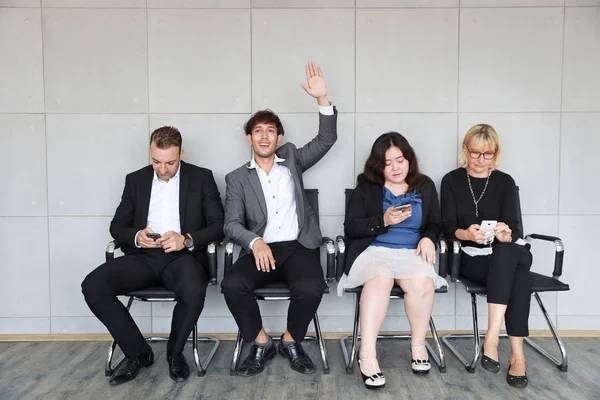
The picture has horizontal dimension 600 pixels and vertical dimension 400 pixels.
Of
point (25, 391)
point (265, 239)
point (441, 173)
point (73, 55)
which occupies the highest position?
point (73, 55)

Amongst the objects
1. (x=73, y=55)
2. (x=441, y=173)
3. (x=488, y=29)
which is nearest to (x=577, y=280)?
(x=441, y=173)

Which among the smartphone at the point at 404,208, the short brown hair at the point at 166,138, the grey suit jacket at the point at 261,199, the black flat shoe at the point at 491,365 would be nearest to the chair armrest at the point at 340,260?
the grey suit jacket at the point at 261,199

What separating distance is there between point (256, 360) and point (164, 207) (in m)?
1.17

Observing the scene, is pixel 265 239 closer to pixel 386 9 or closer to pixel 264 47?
pixel 264 47

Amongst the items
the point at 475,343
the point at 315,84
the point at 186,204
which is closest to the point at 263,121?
the point at 315,84

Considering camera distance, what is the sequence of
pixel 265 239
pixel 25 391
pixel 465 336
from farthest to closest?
pixel 465 336
pixel 265 239
pixel 25 391

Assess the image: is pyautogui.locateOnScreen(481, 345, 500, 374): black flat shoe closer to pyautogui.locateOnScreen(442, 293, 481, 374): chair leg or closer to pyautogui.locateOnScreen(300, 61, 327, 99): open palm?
pyautogui.locateOnScreen(442, 293, 481, 374): chair leg

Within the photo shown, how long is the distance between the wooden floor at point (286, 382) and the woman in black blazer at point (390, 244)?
154 millimetres

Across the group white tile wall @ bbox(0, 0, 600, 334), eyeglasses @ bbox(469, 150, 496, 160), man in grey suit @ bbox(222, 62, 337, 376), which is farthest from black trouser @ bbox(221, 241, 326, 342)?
eyeglasses @ bbox(469, 150, 496, 160)

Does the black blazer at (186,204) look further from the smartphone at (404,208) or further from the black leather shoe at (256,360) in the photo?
the smartphone at (404,208)

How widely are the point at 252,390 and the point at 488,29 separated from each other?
2983 millimetres

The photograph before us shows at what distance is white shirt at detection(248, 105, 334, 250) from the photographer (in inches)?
128

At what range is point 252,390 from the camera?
2.77m

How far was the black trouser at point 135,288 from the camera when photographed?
2877 mm
